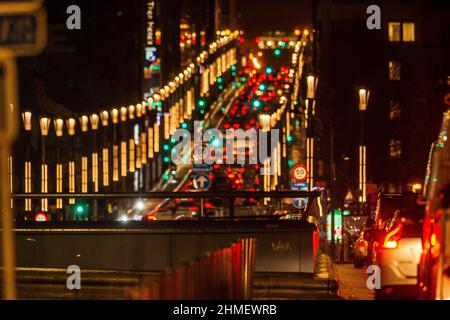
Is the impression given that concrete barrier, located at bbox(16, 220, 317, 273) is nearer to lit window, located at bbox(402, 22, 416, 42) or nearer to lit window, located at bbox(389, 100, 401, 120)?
lit window, located at bbox(389, 100, 401, 120)

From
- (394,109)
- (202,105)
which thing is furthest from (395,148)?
(202,105)

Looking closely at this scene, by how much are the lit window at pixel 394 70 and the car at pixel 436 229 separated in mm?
70593

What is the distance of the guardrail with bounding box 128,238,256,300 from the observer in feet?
33.3

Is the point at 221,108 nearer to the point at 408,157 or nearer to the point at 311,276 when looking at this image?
the point at 408,157

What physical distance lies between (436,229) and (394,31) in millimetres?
75354

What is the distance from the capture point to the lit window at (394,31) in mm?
88000

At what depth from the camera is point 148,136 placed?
96.9m

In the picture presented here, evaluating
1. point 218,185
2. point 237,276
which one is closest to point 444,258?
point 237,276

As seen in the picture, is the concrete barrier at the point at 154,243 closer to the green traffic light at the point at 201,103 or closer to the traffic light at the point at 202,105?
the green traffic light at the point at 201,103

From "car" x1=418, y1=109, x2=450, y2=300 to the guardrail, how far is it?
246 cm

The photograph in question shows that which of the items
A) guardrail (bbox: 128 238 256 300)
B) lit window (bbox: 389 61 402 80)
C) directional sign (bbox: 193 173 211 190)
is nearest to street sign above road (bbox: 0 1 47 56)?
guardrail (bbox: 128 238 256 300)

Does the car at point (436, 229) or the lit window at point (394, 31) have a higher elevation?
the lit window at point (394, 31)

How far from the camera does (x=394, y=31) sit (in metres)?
88.2

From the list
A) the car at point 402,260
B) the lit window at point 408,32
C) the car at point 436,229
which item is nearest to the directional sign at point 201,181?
the car at point 402,260
